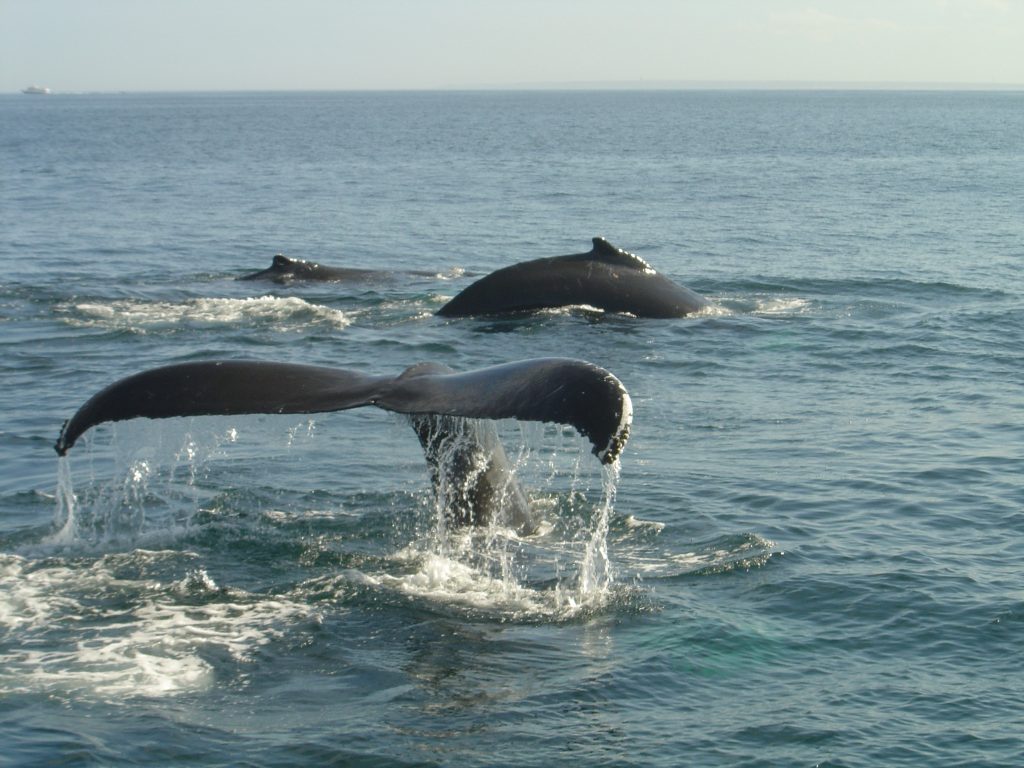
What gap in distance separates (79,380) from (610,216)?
65.8ft

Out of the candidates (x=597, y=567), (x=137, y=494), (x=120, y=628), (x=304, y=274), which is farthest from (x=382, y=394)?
(x=304, y=274)

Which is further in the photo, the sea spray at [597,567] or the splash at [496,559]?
the sea spray at [597,567]

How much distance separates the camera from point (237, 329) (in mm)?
16047

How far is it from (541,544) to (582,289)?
8187mm

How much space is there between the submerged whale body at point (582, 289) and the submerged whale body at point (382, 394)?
971 centimetres

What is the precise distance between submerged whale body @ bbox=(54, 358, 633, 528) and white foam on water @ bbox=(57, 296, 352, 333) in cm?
1016

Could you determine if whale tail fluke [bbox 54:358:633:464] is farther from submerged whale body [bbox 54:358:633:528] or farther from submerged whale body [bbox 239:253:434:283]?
submerged whale body [bbox 239:253:434:283]

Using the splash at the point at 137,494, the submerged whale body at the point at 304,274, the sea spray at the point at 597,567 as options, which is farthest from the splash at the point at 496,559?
the submerged whale body at the point at 304,274

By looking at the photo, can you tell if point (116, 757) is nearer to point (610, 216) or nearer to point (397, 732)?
point (397, 732)

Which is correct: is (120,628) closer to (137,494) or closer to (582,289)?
(137,494)

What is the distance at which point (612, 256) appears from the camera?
16.5 metres

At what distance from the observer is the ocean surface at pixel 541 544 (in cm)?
605

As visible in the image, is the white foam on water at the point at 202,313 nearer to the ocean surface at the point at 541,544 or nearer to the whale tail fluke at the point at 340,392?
the ocean surface at the point at 541,544

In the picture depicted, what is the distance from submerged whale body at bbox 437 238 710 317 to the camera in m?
16.2
